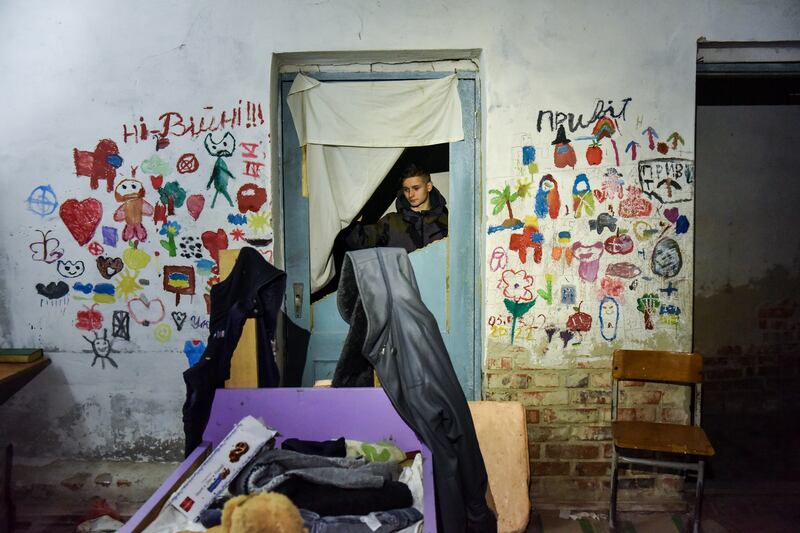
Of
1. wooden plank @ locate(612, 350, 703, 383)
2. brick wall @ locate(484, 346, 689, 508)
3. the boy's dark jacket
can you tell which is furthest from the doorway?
the boy's dark jacket

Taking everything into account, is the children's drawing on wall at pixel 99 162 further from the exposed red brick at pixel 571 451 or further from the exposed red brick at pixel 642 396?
the exposed red brick at pixel 642 396

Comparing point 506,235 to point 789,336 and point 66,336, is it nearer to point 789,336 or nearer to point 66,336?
point 66,336

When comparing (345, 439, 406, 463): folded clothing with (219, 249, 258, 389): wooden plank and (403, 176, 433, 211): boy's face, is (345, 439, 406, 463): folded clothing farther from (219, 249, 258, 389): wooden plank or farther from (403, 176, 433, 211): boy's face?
(403, 176, 433, 211): boy's face

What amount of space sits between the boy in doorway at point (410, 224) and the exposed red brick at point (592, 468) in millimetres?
1439

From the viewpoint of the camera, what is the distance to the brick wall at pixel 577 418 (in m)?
2.92

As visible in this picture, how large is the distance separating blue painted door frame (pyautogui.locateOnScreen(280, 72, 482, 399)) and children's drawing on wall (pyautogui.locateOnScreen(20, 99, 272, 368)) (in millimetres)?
214

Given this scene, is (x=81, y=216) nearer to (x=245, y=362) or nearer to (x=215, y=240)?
(x=215, y=240)

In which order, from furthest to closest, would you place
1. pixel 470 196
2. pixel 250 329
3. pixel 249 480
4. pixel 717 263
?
pixel 717 263 → pixel 470 196 → pixel 250 329 → pixel 249 480

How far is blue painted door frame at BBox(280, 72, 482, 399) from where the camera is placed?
9.89 feet

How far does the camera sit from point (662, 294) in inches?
113

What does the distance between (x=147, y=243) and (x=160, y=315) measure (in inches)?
15.2

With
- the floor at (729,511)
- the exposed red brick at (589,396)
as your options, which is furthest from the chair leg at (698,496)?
the exposed red brick at (589,396)

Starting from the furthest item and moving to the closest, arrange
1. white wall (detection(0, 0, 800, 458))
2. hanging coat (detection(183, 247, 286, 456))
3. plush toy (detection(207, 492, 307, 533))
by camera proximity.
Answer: white wall (detection(0, 0, 800, 458)), hanging coat (detection(183, 247, 286, 456)), plush toy (detection(207, 492, 307, 533))

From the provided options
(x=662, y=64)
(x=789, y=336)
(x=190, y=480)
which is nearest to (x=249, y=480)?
(x=190, y=480)
